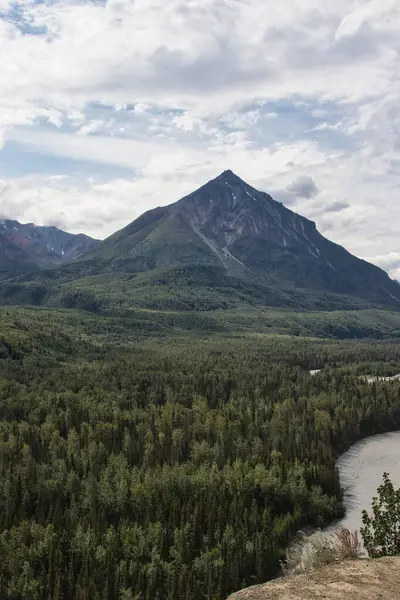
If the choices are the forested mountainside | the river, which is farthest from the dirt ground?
the river

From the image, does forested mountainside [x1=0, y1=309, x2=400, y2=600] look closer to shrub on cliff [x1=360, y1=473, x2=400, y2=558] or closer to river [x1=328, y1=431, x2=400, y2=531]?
river [x1=328, y1=431, x2=400, y2=531]

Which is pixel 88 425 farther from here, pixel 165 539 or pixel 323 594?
pixel 323 594

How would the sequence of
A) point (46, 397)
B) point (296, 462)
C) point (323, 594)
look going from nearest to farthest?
1. point (323, 594)
2. point (296, 462)
3. point (46, 397)

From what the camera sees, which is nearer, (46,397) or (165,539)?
(165,539)

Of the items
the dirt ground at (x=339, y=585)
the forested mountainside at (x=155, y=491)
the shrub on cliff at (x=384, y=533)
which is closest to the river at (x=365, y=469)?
the forested mountainside at (x=155, y=491)

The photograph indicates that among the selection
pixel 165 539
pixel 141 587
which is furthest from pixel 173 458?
pixel 141 587

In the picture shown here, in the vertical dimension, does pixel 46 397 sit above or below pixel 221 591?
above

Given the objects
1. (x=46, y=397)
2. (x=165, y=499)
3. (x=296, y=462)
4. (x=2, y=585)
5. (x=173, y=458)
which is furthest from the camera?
(x=46, y=397)

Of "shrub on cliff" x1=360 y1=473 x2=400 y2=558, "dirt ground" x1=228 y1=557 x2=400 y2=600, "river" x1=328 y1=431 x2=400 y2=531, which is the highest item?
"dirt ground" x1=228 y1=557 x2=400 y2=600
